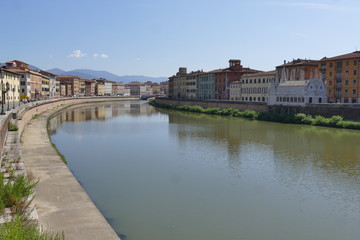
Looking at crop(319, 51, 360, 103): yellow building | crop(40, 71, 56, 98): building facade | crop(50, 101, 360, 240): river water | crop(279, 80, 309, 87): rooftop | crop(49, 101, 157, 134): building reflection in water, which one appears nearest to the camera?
crop(50, 101, 360, 240): river water

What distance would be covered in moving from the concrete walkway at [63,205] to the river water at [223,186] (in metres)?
1.33

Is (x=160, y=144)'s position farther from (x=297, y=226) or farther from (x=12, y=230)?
(x=12, y=230)

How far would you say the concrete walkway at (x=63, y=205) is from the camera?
35.8ft

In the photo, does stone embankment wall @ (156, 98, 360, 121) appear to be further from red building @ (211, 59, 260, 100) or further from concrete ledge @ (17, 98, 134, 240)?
concrete ledge @ (17, 98, 134, 240)

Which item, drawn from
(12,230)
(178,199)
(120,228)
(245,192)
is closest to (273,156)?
(245,192)

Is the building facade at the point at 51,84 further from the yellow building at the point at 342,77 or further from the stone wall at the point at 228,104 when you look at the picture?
the yellow building at the point at 342,77

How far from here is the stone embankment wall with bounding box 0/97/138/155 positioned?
2439 cm

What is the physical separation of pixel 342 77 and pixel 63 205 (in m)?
56.2

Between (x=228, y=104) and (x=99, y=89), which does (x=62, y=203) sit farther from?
(x=99, y=89)

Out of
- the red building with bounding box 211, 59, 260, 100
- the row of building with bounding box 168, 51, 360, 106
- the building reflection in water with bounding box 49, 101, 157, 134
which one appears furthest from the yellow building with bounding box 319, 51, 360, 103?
the building reflection in water with bounding box 49, 101, 157, 134

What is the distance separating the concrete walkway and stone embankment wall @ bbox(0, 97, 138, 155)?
273 cm

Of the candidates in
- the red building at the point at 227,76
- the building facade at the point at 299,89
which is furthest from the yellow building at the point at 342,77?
the red building at the point at 227,76

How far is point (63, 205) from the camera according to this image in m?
13.2

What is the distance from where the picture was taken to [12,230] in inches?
278
